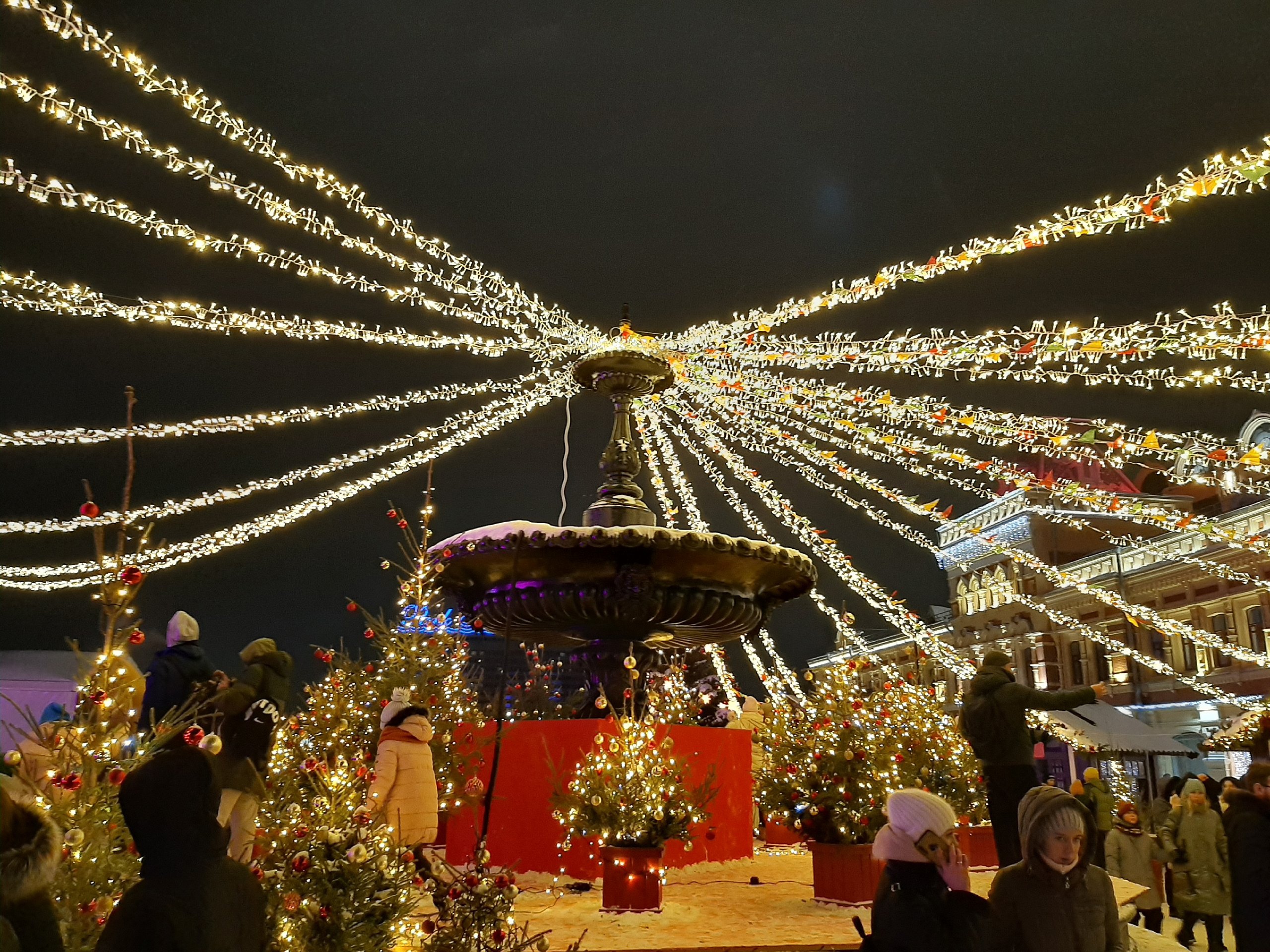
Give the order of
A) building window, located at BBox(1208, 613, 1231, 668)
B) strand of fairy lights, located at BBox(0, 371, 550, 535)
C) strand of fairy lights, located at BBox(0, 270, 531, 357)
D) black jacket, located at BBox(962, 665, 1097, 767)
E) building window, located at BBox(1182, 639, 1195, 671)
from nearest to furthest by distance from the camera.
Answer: black jacket, located at BBox(962, 665, 1097, 767)
strand of fairy lights, located at BBox(0, 270, 531, 357)
strand of fairy lights, located at BBox(0, 371, 550, 535)
building window, located at BBox(1208, 613, 1231, 668)
building window, located at BBox(1182, 639, 1195, 671)

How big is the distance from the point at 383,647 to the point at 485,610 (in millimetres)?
1218

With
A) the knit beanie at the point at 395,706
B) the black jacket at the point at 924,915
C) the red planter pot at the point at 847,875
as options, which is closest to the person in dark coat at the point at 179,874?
the black jacket at the point at 924,915

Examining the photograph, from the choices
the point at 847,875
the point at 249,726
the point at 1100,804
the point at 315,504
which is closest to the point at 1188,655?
the point at 1100,804

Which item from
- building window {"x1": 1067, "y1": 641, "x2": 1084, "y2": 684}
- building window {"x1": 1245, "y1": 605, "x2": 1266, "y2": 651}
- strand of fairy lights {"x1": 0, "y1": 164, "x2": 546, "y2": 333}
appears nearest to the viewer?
strand of fairy lights {"x1": 0, "y1": 164, "x2": 546, "y2": 333}

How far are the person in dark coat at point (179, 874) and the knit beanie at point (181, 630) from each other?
15.9 feet

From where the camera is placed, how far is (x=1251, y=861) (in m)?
4.39

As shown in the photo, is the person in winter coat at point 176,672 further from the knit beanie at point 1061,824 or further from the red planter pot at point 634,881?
the knit beanie at point 1061,824

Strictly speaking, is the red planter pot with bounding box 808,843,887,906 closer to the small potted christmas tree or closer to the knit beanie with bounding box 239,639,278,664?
the small potted christmas tree

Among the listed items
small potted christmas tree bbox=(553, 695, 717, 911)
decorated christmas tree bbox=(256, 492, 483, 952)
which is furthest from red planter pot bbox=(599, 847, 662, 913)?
decorated christmas tree bbox=(256, 492, 483, 952)

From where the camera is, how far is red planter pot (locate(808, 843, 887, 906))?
5.77 m

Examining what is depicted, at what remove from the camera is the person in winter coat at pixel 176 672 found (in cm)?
623

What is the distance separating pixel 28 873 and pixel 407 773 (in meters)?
3.20

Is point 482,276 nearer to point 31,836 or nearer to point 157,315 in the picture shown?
point 157,315

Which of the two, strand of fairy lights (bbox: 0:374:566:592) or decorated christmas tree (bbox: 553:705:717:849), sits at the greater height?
strand of fairy lights (bbox: 0:374:566:592)
